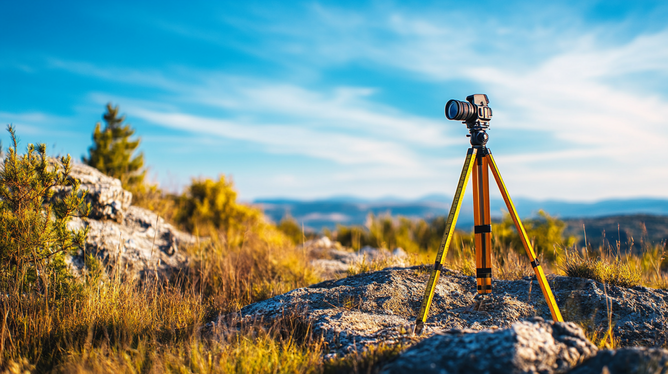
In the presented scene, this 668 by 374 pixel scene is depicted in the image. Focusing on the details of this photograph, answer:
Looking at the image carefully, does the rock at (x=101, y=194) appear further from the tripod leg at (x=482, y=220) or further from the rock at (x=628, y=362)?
the rock at (x=628, y=362)

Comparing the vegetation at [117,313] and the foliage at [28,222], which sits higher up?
the foliage at [28,222]

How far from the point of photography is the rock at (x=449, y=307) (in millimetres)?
3559

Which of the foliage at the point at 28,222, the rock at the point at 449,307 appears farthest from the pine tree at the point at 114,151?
the rock at the point at 449,307

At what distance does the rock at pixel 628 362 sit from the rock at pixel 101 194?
21.5 ft

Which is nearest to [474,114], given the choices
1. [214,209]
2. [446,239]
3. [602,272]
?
[446,239]

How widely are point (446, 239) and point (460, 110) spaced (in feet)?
3.91

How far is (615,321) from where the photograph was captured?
12.5ft

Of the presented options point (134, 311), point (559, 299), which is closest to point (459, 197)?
point (559, 299)

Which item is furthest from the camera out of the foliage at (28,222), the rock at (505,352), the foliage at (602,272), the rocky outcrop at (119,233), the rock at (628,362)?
the rocky outcrop at (119,233)

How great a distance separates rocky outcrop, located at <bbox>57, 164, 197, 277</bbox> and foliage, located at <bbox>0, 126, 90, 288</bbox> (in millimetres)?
936

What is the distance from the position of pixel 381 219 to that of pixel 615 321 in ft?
40.4

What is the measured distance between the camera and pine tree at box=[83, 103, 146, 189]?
441 inches

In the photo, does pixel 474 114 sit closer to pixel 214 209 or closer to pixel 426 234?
pixel 214 209

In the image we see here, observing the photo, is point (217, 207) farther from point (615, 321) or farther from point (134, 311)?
point (615, 321)
